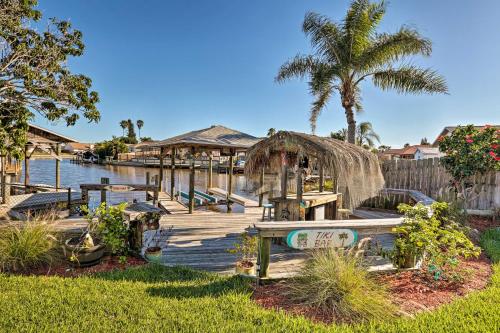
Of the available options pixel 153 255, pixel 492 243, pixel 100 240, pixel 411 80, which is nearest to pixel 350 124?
pixel 411 80

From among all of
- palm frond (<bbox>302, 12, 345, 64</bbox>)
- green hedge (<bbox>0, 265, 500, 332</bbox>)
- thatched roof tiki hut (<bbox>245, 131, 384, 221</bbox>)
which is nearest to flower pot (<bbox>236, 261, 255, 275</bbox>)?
green hedge (<bbox>0, 265, 500, 332</bbox>)

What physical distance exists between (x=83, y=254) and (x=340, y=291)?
4.27 meters

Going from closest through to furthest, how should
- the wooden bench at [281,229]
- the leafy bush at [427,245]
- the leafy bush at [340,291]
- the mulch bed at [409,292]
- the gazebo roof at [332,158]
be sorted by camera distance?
the leafy bush at [340,291] → the mulch bed at [409,292] → the wooden bench at [281,229] → the leafy bush at [427,245] → the gazebo roof at [332,158]

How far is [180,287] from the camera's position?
3.99 meters

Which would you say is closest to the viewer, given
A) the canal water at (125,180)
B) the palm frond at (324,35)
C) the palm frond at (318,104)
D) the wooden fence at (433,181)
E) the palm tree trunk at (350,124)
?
the wooden fence at (433,181)

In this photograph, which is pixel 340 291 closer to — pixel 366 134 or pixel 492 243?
pixel 492 243

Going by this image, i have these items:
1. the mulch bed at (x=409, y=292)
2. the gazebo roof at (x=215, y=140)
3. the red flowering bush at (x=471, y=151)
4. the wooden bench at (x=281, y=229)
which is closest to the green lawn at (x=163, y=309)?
the mulch bed at (x=409, y=292)

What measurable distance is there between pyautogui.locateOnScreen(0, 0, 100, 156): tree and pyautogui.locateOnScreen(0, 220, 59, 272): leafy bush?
228cm

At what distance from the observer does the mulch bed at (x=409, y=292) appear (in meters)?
3.54

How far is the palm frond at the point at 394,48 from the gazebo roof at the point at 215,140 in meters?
5.97

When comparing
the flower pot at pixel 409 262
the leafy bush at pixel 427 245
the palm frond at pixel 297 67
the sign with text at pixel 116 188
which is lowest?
the flower pot at pixel 409 262

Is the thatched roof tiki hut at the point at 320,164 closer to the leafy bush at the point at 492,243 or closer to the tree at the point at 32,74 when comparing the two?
the leafy bush at the point at 492,243

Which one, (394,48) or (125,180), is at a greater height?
(394,48)

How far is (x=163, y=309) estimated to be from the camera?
3.34m
